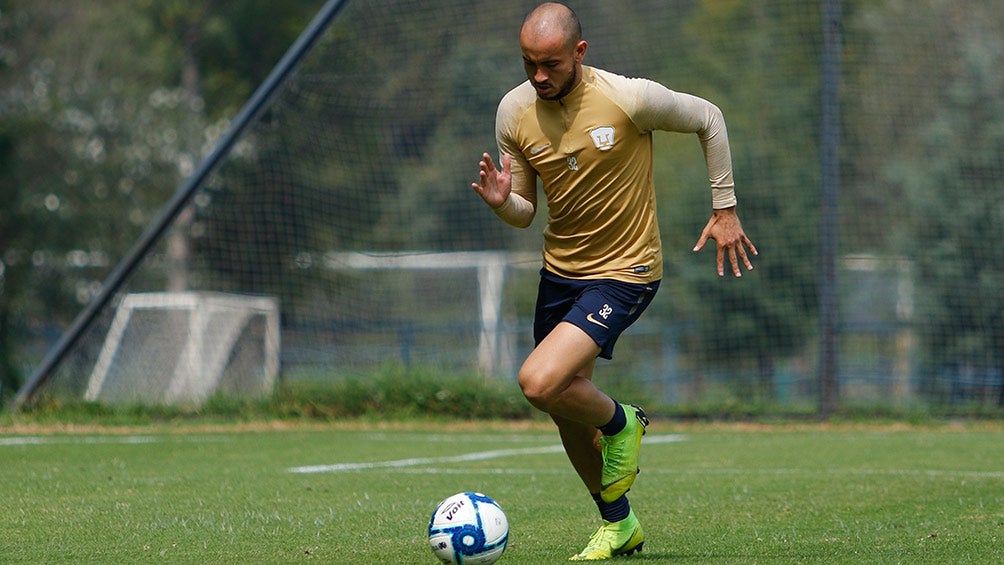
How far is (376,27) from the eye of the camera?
13.7m

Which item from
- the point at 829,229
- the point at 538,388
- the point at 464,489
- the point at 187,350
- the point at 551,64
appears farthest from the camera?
the point at 187,350

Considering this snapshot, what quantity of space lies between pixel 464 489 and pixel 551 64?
3031 mm

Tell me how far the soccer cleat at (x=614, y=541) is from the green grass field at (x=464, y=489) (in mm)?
66

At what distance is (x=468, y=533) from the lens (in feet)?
14.3

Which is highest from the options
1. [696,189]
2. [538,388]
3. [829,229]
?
[696,189]

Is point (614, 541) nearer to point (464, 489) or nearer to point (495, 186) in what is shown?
point (495, 186)

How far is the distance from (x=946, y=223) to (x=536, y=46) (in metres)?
10.5

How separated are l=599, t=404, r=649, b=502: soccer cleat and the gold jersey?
2.06ft

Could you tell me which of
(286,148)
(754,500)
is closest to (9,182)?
(286,148)

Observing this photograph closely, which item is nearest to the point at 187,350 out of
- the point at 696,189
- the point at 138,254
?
the point at 138,254

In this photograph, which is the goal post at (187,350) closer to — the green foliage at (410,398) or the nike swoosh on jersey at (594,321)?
the green foliage at (410,398)

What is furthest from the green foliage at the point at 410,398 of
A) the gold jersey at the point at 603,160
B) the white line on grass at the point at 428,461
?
the gold jersey at the point at 603,160

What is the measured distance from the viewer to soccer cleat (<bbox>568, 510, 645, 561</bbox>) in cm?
486

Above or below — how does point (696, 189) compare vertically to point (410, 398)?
above
